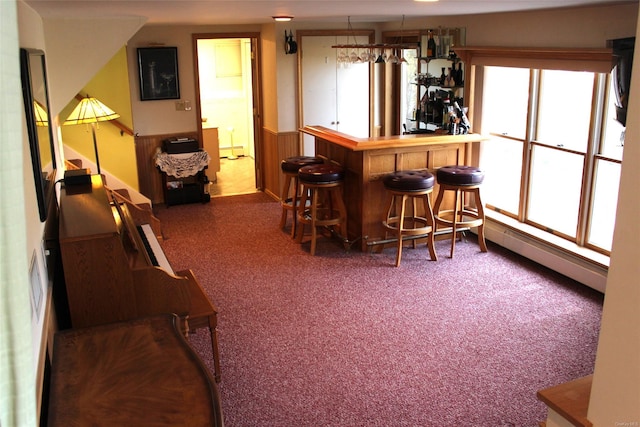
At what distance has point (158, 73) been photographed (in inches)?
281

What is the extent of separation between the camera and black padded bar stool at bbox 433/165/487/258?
5289 mm

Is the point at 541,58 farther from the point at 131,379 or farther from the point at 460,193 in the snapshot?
the point at 131,379

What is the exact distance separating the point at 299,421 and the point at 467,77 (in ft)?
12.9

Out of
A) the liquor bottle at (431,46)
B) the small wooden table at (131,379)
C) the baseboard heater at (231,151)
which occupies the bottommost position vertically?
the baseboard heater at (231,151)

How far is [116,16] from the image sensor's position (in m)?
4.30

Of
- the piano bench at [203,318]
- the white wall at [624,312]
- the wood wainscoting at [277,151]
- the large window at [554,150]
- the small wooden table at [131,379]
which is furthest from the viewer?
the wood wainscoting at [277,151]

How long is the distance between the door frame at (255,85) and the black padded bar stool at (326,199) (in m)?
2.19

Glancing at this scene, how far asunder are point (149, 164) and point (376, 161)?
322 cm

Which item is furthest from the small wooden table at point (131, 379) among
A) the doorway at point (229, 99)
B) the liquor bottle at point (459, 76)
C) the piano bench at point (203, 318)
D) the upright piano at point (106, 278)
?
the doorway at point (229, 99)

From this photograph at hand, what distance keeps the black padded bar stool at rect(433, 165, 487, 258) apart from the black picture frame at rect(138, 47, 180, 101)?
11.7 ft

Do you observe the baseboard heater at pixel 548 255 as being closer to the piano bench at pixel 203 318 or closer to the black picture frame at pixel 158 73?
the piano bench at pixel 203 318

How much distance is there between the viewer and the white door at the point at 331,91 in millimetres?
7270

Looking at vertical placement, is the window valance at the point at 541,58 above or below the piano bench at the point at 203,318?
above

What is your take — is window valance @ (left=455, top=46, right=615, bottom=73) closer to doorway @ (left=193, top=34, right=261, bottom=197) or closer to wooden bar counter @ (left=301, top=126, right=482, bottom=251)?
wooden bar counter @ (left=301, top=126, right=482, bottom=251)
